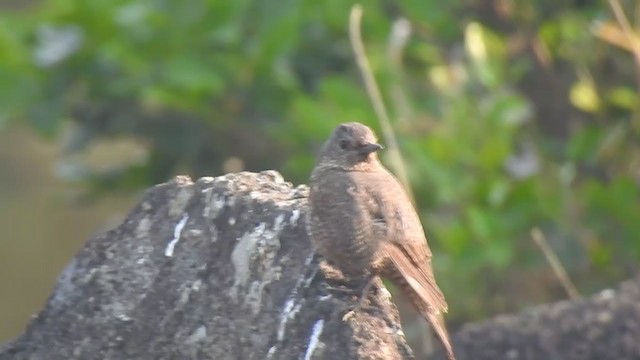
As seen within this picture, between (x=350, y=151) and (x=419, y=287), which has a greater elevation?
(x=350, y=151)

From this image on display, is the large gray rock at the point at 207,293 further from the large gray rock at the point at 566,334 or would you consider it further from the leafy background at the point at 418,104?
the leafy background at the point at 418,104

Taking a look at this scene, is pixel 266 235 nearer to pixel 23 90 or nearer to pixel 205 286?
pixel 205 286

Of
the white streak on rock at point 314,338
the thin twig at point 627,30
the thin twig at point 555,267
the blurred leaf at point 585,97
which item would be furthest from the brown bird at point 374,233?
the blurred leaf at point 585,97

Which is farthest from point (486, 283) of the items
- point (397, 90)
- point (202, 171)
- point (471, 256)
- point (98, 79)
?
point (98, 79)

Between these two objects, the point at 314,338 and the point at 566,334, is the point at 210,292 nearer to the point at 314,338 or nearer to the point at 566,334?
the point at 314,338

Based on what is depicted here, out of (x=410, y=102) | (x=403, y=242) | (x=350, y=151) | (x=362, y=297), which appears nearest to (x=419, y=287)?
(x=403, y=242)
